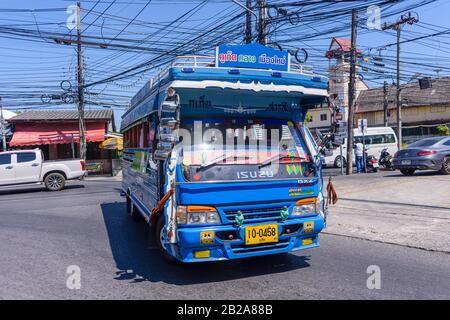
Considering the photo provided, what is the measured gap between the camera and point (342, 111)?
538cm

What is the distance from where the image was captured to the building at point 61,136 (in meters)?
26.2

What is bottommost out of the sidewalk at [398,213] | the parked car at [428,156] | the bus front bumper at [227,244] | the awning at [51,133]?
the sidewalk at [398,213]

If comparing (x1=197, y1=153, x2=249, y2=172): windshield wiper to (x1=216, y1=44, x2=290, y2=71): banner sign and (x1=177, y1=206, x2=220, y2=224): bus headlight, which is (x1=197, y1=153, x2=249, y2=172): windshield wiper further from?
(x1=216, y1=44, x2=290, y2=71): banner sign

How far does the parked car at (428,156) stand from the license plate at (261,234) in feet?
38.0

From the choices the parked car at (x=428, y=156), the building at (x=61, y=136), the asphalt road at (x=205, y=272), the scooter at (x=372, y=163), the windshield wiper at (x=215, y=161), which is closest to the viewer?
the asphalt road at (x=205, y=272)

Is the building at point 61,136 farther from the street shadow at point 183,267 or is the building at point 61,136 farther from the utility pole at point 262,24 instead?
the street shadow at point 183,267

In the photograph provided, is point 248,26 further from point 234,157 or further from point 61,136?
point 61,136

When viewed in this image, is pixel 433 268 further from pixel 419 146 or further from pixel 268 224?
pixel 419 146

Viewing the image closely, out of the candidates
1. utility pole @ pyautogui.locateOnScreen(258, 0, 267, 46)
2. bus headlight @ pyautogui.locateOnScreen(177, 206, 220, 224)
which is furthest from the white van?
bus headlight @ pyautogui.locateOnScreen(177, 206, 220, 224)

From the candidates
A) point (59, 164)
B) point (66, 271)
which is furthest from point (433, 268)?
point (59, 164)

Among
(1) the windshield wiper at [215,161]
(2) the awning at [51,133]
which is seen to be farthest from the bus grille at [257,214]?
(2) the awning at [51,133]

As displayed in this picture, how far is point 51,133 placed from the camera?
26.7 metres
